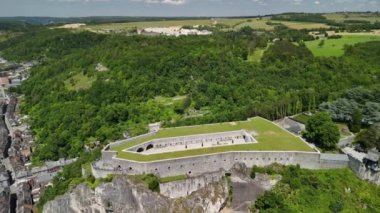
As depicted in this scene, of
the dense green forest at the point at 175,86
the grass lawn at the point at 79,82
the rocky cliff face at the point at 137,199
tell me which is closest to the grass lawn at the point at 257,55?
the dense green forest at the point at 175,86

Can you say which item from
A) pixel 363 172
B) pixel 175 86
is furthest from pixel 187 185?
pixel 175 86

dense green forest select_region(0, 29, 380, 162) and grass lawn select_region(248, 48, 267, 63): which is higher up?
grass lawn select_region(248, 48, 267, 63)

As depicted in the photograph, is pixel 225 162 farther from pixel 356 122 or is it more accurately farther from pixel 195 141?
pixel 356 122

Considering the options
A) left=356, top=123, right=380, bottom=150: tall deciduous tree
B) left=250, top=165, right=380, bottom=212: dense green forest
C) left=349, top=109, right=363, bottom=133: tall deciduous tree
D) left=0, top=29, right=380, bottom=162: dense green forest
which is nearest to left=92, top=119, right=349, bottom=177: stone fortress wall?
left=250, top=165, right=380, bottom=212: dense green forest

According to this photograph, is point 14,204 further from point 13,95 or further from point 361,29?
point 361,29

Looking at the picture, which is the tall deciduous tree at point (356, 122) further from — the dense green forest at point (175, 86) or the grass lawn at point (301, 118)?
the dense green forest at point (175, 86)

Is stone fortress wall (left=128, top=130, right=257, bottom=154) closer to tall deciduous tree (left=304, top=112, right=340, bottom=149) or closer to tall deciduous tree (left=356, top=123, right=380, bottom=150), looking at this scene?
tall deciduous tree (left=304, top=112, right=340, bottom=149)
